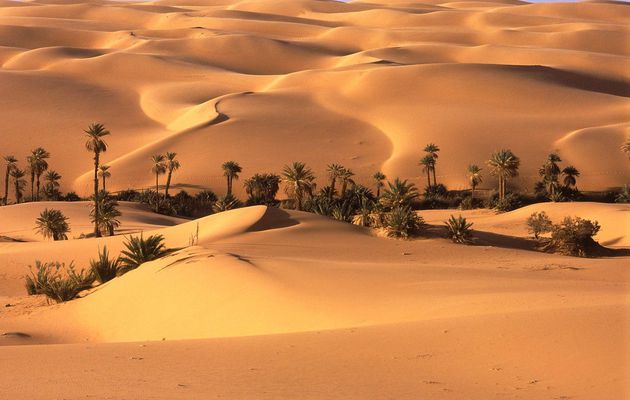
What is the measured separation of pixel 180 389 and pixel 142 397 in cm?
50

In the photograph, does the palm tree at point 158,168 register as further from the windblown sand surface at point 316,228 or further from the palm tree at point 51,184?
the palm tree at point 51,184

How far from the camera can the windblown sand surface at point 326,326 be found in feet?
26.3

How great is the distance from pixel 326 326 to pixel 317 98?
66071mm

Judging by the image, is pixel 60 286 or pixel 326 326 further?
pixel 60 286

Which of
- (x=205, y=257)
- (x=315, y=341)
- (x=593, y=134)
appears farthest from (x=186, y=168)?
(x=315, y=341)

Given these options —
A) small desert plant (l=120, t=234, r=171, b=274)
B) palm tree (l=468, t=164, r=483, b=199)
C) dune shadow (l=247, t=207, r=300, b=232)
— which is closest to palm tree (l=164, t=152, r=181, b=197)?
palm tree (l=468, t=164, r=483, b=199)

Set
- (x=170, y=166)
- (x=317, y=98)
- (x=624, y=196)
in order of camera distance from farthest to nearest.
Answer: (x=317, y=98)
(x=170, y=166)
(x=624, y=196)

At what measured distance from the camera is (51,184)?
57438 mm

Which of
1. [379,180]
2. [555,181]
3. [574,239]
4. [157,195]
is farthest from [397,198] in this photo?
[379,180]

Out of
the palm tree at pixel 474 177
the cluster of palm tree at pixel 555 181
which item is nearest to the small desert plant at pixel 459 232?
the cluster of palm tree at pixel 555 181

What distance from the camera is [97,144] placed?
118 feet

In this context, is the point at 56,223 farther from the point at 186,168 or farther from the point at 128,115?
the point at 128,115

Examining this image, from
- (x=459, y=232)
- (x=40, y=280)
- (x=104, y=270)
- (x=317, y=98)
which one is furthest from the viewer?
(x=317, y=98)

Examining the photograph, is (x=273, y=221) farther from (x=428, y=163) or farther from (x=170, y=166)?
(x=170, y=166)
